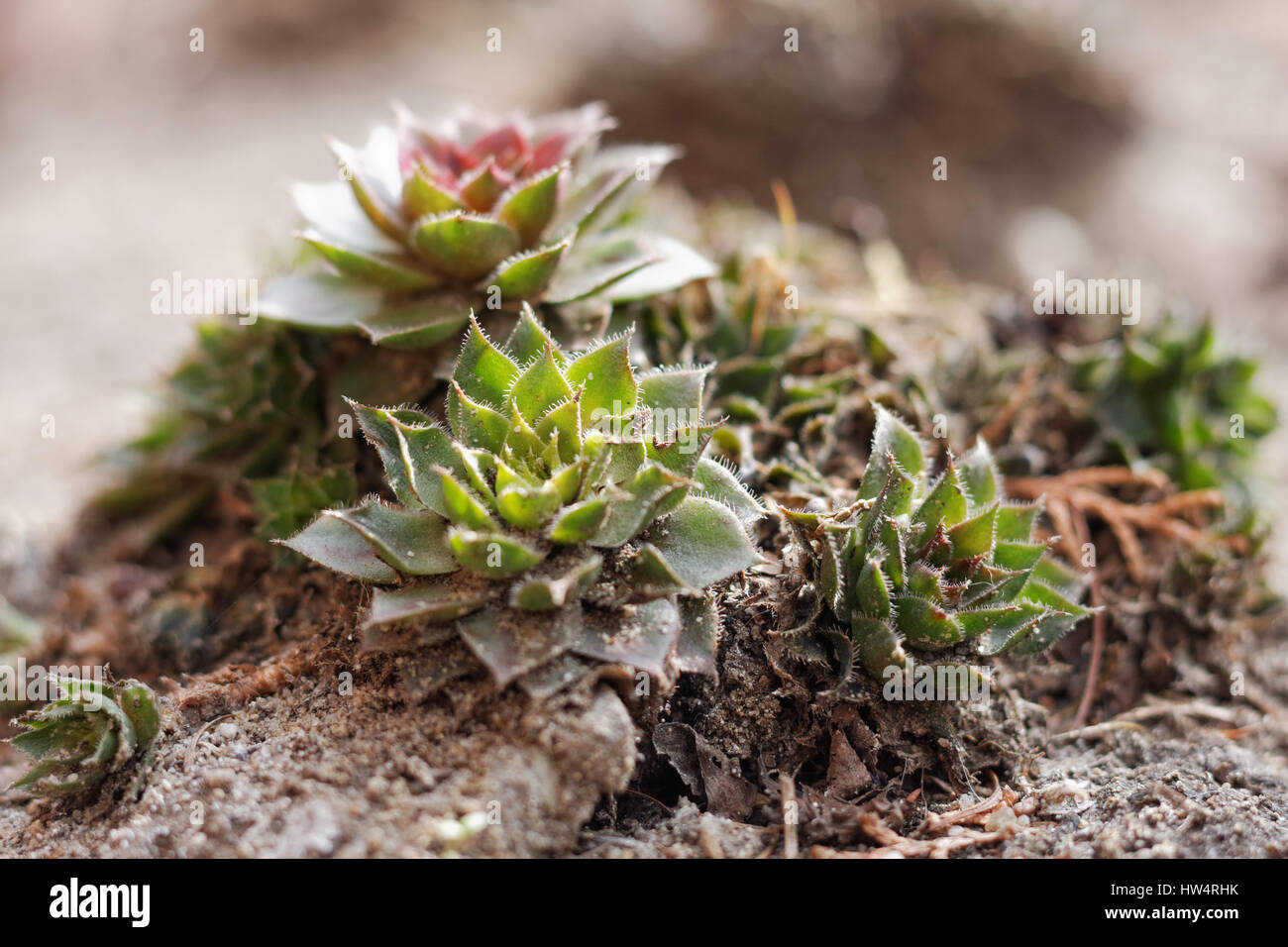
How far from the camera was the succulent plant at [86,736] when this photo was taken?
2.00m

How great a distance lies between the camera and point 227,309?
9.95ft

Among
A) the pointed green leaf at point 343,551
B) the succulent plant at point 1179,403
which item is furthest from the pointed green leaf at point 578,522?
the succulent plant at point 1179,403

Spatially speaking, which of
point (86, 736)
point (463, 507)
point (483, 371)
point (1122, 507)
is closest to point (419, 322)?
point (483, 371)

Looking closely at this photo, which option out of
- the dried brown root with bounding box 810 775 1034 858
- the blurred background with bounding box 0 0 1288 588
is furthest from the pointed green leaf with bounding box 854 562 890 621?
the blurred background with bounding box 0 0 1288 588

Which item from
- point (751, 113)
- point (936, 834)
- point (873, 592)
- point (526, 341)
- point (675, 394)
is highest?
point (751, 113)

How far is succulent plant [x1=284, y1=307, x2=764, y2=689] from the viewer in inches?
73.1

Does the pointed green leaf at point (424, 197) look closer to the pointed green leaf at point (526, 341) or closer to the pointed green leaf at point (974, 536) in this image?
the pointed green leaf at point (526, 341)

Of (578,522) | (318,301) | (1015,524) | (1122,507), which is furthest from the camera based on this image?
(1122,507)

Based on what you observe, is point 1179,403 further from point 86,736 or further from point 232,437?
point 86,736

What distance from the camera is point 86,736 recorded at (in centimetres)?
205

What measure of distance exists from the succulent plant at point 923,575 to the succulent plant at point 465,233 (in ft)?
2.64

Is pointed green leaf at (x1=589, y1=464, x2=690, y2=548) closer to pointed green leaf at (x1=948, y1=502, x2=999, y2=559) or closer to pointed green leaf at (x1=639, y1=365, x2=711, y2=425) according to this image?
pointed green leaf at (x1=639, y1=365, x2=711, y2=425)

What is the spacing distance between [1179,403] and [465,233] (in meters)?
2.21
